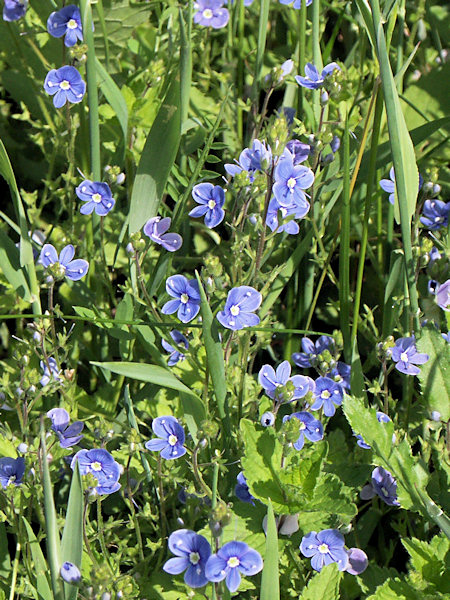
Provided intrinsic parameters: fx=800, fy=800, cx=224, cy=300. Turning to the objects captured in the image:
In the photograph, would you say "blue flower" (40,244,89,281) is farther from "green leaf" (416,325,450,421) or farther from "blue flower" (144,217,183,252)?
"green leaf" (416,325,450,421)

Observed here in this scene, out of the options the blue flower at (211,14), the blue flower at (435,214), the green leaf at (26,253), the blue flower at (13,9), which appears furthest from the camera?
the blue flower at (211,14)

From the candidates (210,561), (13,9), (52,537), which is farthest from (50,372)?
(13,9)

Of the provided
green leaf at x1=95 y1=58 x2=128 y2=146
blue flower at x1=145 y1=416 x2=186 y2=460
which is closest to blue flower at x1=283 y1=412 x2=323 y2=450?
blue flower at x1=145 y1=416 x2=186 y2=460

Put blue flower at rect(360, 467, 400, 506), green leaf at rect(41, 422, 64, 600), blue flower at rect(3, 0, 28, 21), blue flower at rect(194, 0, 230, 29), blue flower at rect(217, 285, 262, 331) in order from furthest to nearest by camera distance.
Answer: blue flower at rect(194, 0, 230, 29), blue flower at rect(3, 0, 28, 21), blue flower at rect(360, 467, 400, 506), blue flower at rect(217, 285, 262, 331), green leaf at rect(41, 422, 64, 600)

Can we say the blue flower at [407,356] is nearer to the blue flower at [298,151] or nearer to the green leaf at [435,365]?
the green leaf at [435,365]

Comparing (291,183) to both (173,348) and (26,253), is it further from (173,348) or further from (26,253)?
(26,253)

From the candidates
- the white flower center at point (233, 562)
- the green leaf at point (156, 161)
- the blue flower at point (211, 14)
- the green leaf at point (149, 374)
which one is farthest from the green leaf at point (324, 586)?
the blue flower at point (211, 14)
